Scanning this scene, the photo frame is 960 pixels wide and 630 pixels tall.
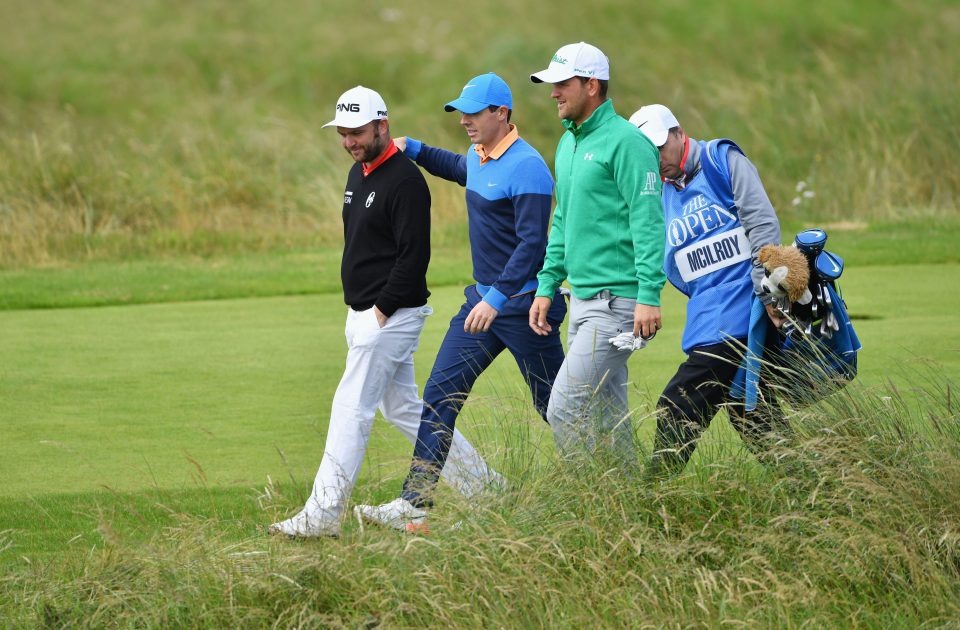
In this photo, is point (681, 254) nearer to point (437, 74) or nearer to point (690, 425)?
point (690, 425)

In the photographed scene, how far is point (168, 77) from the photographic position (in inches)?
1353

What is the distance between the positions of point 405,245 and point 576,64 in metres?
0.99

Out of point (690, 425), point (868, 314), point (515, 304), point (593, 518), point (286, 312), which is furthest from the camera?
point (286, 312)

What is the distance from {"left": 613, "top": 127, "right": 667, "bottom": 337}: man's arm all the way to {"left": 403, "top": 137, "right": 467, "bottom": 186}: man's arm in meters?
1.29

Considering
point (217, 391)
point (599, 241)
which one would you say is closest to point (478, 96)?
point (599, 241)

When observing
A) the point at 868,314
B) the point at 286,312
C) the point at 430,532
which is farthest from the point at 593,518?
the point at 286,312

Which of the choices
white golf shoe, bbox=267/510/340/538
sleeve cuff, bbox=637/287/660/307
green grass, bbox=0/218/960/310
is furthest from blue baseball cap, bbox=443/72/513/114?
green grass, bbox=0/218/960/310

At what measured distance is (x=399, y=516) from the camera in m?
5.05

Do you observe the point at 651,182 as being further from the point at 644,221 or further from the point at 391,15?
the point at 391,15

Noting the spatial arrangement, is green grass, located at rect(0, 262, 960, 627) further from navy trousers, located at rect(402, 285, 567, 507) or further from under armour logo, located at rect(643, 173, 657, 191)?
under armour logo, located at rect(643, 173, 657, 191)

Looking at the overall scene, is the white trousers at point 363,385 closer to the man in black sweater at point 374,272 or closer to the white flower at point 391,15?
the man in black sweater at point 374,272

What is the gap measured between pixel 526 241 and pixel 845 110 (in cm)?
1270

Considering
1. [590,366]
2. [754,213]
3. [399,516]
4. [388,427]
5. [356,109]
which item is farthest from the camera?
[388,427]

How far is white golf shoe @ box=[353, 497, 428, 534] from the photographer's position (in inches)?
193
